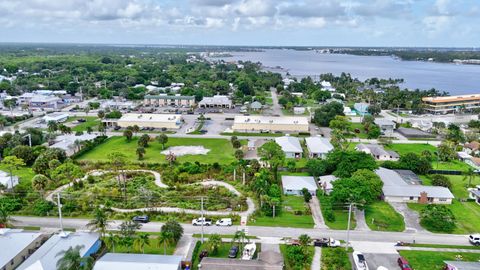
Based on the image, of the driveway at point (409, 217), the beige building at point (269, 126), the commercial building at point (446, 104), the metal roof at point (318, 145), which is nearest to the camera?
the driveway at point (409, 217)

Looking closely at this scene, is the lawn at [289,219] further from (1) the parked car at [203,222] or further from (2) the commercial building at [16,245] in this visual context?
(2) the commercial building at [16,245]

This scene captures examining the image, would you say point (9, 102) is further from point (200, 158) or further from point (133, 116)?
point (200, 158)

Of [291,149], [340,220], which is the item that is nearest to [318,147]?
[291,149]

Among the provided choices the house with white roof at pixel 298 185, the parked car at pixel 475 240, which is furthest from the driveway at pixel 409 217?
the house with white roof at pixel 298 185

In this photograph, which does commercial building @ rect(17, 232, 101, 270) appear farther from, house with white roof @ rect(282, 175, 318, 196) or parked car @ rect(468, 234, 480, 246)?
parked car @ rect(468, 234, 480, 246)

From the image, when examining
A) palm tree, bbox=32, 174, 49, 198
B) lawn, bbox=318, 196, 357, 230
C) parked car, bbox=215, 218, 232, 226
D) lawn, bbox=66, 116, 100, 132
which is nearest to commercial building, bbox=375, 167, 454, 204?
lawn, bbox=318, 196, 357, 230

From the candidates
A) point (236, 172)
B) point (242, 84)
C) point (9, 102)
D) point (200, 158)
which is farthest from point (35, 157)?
point (242, 84)
